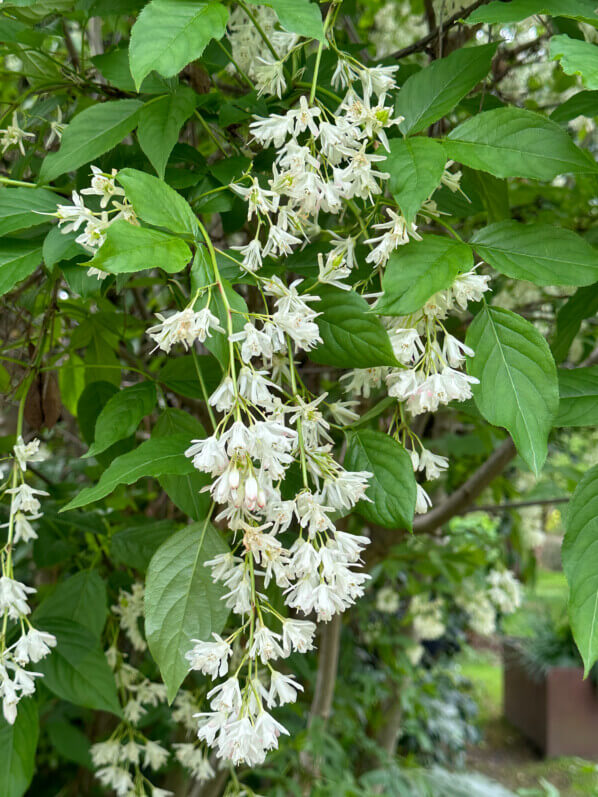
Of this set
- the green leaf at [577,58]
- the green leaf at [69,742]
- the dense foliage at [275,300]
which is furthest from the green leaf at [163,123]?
the green leaf at [69,742]

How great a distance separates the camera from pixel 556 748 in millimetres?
4672

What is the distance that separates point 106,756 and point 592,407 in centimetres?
91

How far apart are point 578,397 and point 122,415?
422 millimetres

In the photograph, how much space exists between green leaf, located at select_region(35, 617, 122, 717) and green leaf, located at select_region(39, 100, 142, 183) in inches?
21.2

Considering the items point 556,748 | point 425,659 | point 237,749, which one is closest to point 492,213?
point 237,749

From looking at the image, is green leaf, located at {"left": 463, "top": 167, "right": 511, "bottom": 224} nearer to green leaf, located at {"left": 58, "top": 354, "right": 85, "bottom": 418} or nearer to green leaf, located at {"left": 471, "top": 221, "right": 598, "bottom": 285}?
green leaf, located at {"left": 471, "top": 221, "right": 598, "bottom": 285}

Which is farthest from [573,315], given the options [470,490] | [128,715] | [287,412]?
[128,715]

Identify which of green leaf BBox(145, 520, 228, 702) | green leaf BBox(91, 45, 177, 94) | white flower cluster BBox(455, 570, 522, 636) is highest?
green leaf BBox(91, 45, 177, 94)

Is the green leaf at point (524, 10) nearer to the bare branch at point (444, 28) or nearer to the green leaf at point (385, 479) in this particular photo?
the bare branch at point (444, 28)

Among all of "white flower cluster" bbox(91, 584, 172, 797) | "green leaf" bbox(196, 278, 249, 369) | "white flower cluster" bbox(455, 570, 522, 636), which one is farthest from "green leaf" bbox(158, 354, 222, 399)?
"white flower cluster" bbox(455, 570, 522, 636)

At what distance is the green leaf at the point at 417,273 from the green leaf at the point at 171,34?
0.21 m

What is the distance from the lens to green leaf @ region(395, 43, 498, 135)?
60cm

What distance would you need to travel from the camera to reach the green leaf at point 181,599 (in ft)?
1.84

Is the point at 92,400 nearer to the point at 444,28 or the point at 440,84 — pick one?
the point at 440,84
